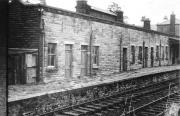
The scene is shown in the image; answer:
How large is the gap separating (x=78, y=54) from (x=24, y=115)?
368 inches

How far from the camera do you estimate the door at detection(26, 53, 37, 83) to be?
14.7m

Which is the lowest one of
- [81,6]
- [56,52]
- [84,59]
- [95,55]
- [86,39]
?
[84,59]

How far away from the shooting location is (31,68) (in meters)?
14.8

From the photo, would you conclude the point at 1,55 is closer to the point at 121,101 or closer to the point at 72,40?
the point at 121,101

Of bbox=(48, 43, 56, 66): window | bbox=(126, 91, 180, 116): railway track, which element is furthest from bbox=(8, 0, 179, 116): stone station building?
bbox=(126, 91, 180, 116): railway track

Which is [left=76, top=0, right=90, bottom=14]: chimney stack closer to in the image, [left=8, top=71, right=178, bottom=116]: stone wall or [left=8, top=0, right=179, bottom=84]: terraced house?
[left=8, top=0, right=179, bottom=84]: terraced house

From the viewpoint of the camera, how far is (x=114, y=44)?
22516 millimetres

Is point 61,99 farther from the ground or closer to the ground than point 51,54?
closer to the ground

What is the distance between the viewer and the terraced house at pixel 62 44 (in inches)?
583

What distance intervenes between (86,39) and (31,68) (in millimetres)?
5416

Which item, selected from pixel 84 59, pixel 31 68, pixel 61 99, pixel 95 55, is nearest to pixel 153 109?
pixel 61 99

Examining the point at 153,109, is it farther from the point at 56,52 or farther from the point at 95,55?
the point at 95,55

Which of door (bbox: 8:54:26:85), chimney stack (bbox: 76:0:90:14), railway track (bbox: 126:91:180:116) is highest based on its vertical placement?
chimney stack (bbox: 76:0:90:14)

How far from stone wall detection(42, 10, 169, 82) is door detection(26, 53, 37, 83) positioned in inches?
22.7
